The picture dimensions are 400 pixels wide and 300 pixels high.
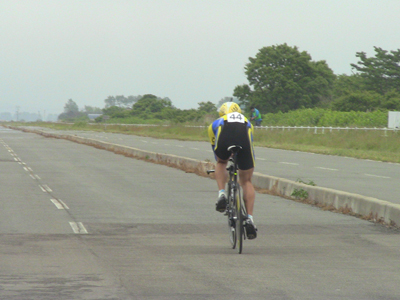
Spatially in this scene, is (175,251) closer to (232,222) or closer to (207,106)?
(232,222)

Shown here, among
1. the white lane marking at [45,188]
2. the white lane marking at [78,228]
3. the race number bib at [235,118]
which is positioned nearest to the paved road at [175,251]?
the white lane marking at [78,228]

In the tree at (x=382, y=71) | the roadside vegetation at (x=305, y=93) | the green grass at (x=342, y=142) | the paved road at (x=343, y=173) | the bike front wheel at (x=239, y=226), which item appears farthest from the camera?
the tree at (x=382, y=71)

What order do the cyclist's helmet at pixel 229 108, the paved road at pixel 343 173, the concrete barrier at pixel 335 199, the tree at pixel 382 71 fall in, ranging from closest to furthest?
the cyclist's helmet at pixel 229 108 < the concrete barrier at pixel 335 199 < the paved road at pixel 343 173 < the tree at pixel 382 71

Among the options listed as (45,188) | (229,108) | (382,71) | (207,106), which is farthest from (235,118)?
(207,106)

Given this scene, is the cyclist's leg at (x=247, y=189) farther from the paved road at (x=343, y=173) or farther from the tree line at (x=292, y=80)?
the tree line at (x=292, y=80)

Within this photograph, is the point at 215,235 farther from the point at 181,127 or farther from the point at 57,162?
the point at 181,127

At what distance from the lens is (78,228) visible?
33.4 feet

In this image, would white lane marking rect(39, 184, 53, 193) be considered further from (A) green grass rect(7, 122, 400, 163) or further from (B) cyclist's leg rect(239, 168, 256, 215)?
(A) green grass rect(7, 122, 400, 163)

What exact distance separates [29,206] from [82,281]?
643cm

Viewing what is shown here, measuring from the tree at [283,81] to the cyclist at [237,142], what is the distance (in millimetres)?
78814

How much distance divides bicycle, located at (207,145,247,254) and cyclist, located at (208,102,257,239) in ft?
0.21

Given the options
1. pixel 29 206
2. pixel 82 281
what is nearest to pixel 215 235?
pixel 82 281

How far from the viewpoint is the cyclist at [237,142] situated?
854cm

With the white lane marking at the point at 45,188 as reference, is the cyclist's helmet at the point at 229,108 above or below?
above
